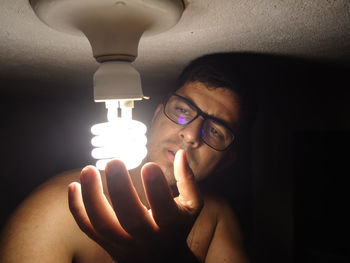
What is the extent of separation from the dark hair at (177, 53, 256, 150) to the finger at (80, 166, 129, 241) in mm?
550

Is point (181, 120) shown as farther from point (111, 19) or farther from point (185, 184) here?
point (111, 19)

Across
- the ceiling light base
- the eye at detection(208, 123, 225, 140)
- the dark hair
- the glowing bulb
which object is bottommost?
the glowing bulb

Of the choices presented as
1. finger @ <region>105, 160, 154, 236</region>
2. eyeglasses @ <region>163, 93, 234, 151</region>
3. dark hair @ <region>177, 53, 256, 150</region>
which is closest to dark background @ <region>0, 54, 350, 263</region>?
dark hair @ <region>177, 53, 256, 150</region>

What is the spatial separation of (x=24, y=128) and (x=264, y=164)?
163 centimetres

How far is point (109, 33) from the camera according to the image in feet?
1.55

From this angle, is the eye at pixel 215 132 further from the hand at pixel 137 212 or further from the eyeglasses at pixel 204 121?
the hand at pixel 137 212

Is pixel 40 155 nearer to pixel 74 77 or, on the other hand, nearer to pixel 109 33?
pixel 74 77

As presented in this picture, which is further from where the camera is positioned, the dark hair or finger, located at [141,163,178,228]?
the dark hair

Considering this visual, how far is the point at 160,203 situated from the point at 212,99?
0.78 metres

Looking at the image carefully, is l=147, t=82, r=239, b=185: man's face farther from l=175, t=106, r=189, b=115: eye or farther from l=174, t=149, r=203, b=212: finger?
l=174, t=149, r=203, b=212: finger

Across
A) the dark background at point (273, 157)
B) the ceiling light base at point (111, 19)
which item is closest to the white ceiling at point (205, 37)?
the ceiling light base at point (111, 19)

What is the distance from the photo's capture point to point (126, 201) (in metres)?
0.51

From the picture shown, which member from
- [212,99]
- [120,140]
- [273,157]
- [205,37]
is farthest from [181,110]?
[273,157]

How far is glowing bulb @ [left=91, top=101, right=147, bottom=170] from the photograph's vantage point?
52 cm
